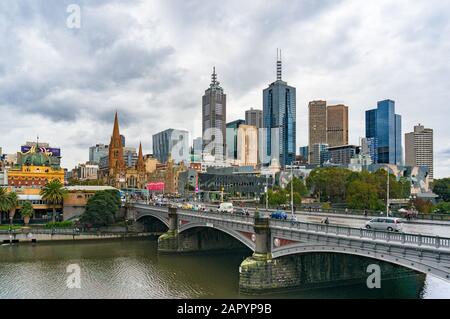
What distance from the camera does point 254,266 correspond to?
126ft

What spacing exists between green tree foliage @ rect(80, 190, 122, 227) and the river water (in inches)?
597

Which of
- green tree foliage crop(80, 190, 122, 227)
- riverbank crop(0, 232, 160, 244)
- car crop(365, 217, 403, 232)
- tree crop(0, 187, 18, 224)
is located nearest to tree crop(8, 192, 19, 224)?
tree crop(0, 187, 18, 224)

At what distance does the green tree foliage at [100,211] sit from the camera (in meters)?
84.8

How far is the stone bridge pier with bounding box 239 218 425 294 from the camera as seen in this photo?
3828 cm

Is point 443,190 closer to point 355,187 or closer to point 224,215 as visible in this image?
point 355,187

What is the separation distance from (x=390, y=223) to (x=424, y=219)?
16.6 metres

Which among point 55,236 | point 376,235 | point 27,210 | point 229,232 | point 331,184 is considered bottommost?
point 55,236

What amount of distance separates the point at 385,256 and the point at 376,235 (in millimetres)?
1504

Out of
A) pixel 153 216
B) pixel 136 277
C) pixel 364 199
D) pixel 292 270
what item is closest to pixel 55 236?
pixel 153 216

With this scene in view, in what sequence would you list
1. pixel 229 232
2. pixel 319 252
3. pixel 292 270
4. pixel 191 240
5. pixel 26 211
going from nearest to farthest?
pixel 319 252
pixel 292 270
pixel 229 232
pixel 191 240
pixel 26 211

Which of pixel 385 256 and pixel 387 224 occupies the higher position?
pixel 387 224

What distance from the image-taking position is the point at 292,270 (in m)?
39.3

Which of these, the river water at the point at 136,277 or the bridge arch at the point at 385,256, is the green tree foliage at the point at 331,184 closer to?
the river water at the point at 136,277
